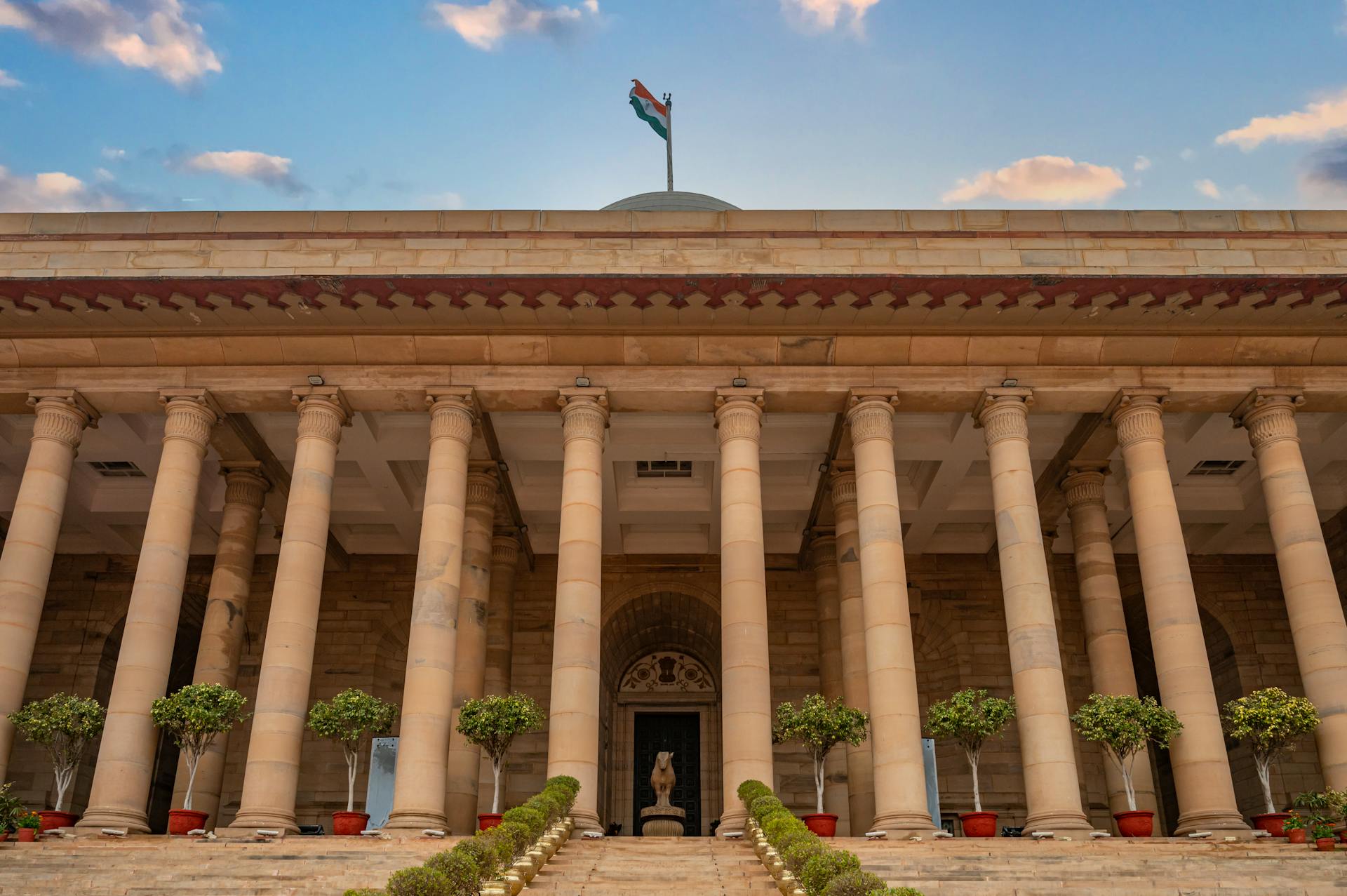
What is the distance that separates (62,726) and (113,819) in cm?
221

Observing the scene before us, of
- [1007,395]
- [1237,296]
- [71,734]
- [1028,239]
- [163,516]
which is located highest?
[1028,239]

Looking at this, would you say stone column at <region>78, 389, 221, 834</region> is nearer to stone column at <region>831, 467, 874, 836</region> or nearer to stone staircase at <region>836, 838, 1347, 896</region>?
stone staircase at <region>836, 838, 1347, 896</region>

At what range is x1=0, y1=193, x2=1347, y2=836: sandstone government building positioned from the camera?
23062mm

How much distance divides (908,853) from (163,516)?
16786mm

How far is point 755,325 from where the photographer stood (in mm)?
25625

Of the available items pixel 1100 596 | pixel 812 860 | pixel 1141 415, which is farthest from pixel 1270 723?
pixel 812 860

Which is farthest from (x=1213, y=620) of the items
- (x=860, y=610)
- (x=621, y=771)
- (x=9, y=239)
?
(x=9, y=239)

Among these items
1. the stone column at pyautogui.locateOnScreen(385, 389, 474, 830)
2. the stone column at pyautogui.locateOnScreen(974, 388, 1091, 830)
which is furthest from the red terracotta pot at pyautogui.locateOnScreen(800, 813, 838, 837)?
the stone column at pyautogui.locateOnScreen(385, 389, 474, 830)

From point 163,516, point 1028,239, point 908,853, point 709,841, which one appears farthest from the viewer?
point 1028,239

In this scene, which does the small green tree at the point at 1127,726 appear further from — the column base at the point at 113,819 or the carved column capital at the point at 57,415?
the carved column capital at the point at 57,415

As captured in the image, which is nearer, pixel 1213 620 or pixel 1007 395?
pixel 1007 395

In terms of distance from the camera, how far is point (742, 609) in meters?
23.5

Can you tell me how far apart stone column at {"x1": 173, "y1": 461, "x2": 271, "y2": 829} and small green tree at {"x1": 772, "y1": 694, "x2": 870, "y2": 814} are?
1257 centimetres

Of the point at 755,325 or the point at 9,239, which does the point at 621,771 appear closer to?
the point at 755,325
